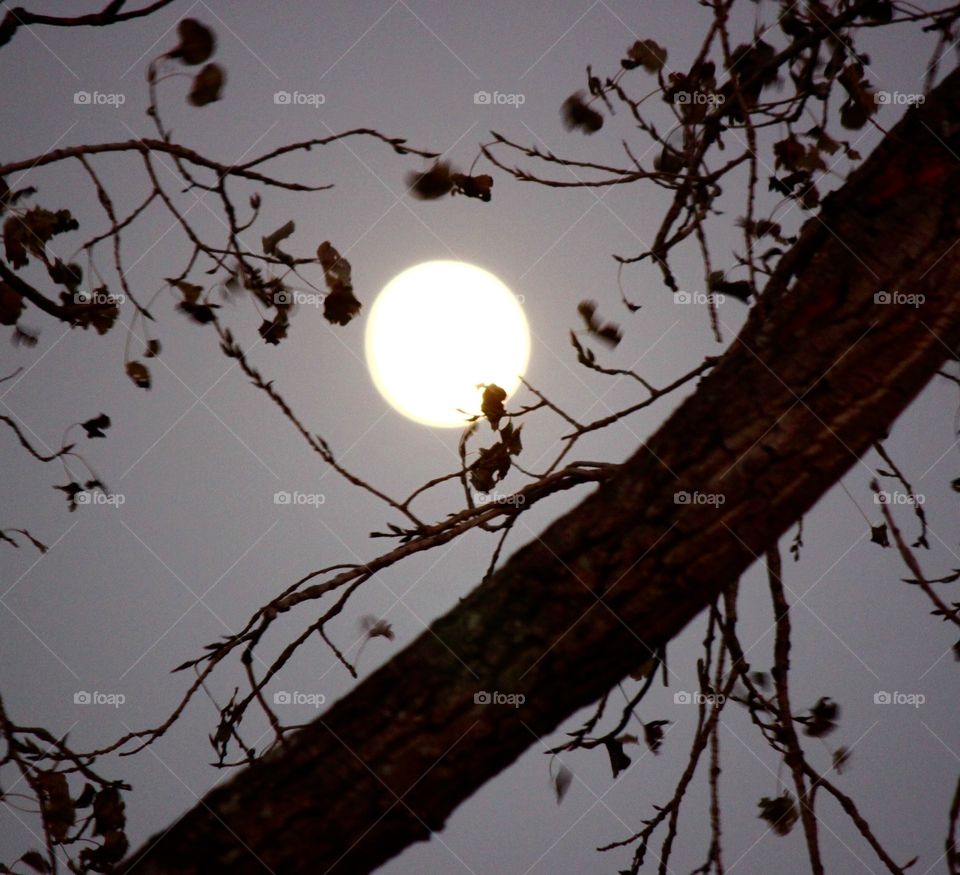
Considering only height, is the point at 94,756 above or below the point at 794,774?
above

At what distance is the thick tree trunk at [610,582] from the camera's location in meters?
0.95

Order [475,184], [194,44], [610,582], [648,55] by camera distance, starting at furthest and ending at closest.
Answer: [648,55] < [475,184] < [194,44] < [610,582]

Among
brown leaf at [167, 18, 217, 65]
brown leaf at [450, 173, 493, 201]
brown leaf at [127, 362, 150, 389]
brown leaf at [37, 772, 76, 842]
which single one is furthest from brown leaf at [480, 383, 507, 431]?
brown leaf at [37, 772, 76, 842]

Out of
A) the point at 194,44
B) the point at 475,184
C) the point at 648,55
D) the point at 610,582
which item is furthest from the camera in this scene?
the point at 648,55

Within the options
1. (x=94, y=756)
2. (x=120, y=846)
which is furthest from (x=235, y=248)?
(x=120, y=846)

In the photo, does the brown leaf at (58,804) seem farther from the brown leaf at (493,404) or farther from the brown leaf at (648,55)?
the brown leaf at (648,55)

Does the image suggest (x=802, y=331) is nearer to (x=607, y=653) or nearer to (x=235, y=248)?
(x=607, y=653)

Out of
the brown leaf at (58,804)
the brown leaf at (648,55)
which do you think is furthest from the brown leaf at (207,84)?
the brown leaf at (58,804)

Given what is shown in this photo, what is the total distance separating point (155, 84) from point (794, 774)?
2089 millimetres

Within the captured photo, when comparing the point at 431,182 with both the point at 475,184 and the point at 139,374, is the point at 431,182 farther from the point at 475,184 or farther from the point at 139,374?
the point at 139,374

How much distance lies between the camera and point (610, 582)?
97 cm

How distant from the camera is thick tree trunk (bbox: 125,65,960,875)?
3.10 feet

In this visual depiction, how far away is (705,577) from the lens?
970mm

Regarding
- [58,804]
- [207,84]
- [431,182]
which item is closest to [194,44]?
[207,84]
